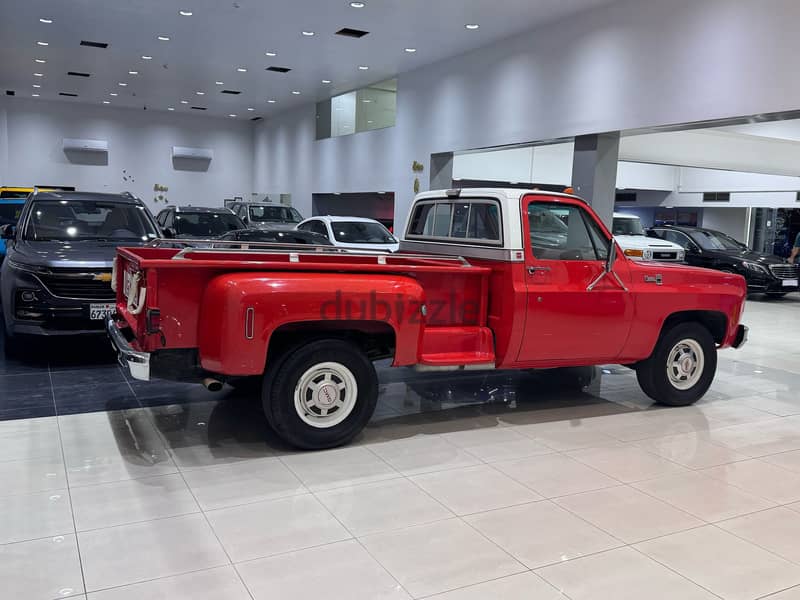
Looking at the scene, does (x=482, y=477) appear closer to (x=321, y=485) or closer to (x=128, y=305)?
(x=321, y=485)

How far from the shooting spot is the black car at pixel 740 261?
14.5m

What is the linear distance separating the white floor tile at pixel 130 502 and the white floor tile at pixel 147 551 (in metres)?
0.10

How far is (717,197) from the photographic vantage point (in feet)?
67.3

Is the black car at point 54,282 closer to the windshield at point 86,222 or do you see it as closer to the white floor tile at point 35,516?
the windshield at point 86,222

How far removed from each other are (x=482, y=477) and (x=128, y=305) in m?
2.67

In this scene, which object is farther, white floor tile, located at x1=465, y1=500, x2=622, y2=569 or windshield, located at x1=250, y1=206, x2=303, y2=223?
windshield, located at x1=250, y1=206, x2=303, y2=223

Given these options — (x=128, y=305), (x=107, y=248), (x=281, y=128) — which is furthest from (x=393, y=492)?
(x=281, y=128)

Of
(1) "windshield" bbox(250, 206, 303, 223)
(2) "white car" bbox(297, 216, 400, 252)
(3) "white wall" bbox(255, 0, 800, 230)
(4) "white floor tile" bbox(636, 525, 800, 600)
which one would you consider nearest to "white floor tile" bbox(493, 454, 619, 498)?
(4) "white floor tile" bbox(636, 525, 800, 600)

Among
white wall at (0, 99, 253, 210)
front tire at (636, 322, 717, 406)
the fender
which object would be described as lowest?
front tire at (636, 322, 717, 406)

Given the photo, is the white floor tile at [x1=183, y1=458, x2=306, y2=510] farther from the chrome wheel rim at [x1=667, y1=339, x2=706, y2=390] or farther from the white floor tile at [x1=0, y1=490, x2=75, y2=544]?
the chrome wheel rim at [x1=667, y1=339, x2=706, y2=390]

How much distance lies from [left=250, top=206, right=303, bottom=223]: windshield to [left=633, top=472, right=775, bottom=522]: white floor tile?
15.1 m

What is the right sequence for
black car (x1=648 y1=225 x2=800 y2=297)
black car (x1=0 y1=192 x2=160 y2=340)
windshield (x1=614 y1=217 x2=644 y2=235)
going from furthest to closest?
windshield (x1=614 y1=217 x2=644 y2=235) < black car (x1=648 y1=225 x2=800 y2=297) < black car (x1=0 y1=192 x2=160 y2=340)

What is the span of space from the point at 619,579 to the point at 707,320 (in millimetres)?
3788

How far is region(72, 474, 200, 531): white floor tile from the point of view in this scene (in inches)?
142
